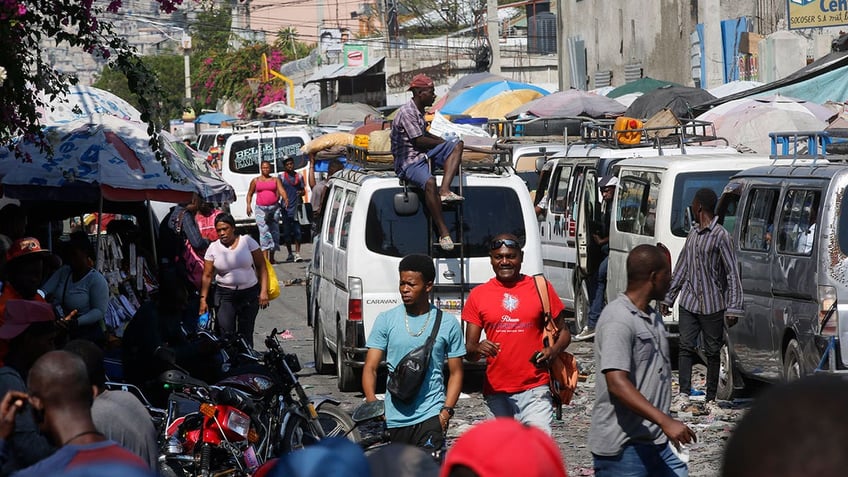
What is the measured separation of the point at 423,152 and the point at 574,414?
2.74 meters

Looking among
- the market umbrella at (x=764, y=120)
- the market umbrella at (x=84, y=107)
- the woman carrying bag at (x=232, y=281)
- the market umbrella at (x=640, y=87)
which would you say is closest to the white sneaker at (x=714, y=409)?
the woman carrying bag at (x=232, y=281)

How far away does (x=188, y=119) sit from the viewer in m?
66.7

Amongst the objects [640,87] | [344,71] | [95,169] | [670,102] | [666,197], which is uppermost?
[344,71]

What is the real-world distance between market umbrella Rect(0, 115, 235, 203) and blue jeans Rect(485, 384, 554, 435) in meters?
5.97

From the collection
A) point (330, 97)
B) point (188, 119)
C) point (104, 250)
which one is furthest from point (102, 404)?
point (188, 119)

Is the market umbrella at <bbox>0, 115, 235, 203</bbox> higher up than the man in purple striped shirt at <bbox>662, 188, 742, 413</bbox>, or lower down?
higher up

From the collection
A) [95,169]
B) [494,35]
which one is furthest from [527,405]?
[494,35]

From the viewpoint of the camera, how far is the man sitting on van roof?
1148cm

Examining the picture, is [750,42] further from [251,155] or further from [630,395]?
[630,395]

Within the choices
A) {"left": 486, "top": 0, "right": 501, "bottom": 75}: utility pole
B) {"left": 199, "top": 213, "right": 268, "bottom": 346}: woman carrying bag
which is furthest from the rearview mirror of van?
{"left": 486, "top": 0, "right": 501, "bottom": 75}: utility pole

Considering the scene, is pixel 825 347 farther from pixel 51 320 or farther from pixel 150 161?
pixel 150 161

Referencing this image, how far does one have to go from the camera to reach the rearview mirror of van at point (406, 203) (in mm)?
11531

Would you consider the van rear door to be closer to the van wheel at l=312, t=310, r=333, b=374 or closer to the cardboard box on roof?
the van wheel at l=312, t=310, r=333, b=374

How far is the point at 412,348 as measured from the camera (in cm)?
707
